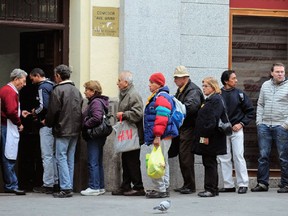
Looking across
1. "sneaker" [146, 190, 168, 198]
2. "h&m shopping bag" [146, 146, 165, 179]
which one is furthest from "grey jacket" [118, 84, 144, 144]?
"sneaker" [146, 190, 168, 198]

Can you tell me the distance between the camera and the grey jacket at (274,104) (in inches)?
635

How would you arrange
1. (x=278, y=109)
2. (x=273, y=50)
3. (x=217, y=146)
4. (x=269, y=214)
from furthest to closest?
(x=273, y=50) → (x=278, y=109) → (x=217, y=146) → (x=269, y=214)

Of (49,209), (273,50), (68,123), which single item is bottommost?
(49,209)

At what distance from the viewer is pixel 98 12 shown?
53.0 feet

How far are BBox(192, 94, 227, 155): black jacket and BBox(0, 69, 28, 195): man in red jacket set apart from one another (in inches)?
109

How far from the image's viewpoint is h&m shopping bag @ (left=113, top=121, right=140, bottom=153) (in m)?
15.3

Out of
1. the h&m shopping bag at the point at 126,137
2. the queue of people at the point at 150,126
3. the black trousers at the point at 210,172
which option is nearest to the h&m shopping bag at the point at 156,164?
the queue of people at the point at 150,126

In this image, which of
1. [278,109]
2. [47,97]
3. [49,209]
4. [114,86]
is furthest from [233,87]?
[49,209]

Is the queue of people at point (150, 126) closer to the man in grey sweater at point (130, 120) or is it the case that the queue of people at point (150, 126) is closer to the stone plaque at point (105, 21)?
the man in grey sweater at point (130, 120)

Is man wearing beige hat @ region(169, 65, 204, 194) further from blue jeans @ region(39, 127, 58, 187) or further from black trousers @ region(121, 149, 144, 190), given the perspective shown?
blue jeans @ region(39, 127, 58, 187)

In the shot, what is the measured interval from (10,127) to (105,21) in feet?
7.73

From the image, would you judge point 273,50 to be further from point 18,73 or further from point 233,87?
point 18,73

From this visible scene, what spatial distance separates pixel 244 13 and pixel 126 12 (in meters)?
2.22

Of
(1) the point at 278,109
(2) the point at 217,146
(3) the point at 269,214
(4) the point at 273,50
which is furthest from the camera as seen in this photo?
(4) the point at 273,50
